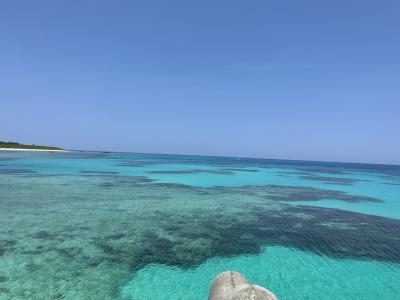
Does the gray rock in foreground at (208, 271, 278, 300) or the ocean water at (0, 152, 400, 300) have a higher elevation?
the gray rock in foreground at (208, 271, 278, 300)

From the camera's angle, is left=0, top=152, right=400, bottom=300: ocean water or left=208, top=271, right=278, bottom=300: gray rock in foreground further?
left=0, top=152, right=400, bottom=300: ocean water

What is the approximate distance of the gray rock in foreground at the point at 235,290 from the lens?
668cm

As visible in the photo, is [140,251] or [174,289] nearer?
[174,289]

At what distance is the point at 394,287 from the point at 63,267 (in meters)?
12.5

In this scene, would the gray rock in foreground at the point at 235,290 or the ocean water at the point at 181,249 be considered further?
the ocean water at the point at 181,249

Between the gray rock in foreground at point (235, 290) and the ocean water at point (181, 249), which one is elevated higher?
the gray rock in foreground at point (235, 290)

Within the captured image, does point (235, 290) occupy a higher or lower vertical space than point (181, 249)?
higher

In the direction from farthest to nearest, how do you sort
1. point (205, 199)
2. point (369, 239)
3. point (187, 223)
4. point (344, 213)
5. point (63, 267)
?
point (205, 199) → point (344, 213) → point (187, 223) → point (369, 239) → point (63, 267)

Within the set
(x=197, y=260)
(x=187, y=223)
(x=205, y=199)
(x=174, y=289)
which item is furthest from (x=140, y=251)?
(x=205, y=199)

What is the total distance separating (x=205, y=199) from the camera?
27.3m

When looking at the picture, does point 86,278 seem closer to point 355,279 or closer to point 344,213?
point 355,279

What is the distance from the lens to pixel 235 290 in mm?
7062

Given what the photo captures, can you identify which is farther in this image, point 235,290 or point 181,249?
point 181,249

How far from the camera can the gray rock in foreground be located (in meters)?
6.68
